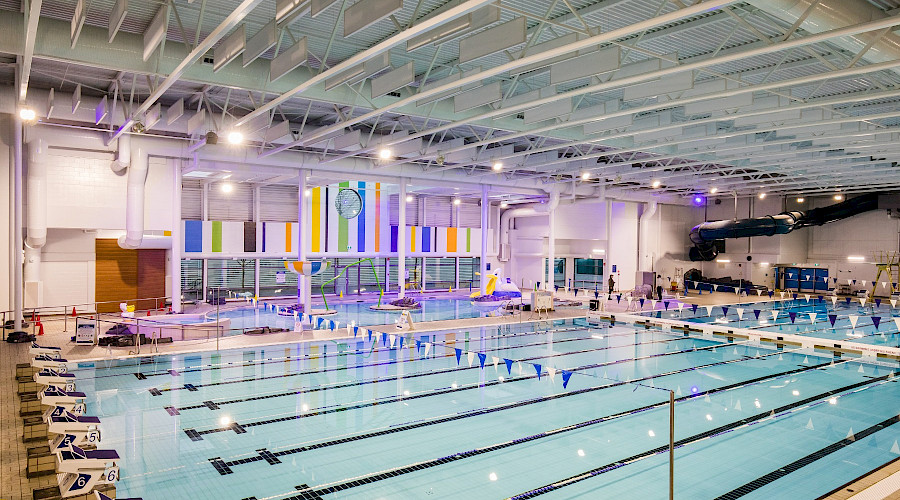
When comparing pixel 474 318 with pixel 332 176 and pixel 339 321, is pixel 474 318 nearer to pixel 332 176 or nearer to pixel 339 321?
pixel 339 321

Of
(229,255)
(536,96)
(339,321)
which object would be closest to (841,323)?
(536,96)

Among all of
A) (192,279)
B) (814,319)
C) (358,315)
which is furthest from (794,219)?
(192,279)

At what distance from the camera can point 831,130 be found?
11.4 metres

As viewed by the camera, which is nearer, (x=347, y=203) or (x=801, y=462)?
(x=801, y=462)

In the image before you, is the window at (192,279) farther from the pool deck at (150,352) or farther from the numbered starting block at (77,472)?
the numbered starting block at (77,472)

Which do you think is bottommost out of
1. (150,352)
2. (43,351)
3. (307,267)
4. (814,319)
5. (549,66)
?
(814,319)

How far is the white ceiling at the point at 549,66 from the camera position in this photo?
5949mm

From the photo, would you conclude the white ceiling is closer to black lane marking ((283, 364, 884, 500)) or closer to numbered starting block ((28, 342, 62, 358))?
numbered starting block ((28, 342, 62, 358))

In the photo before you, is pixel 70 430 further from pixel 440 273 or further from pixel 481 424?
pixel 440 273

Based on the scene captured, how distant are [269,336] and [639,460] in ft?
28.0

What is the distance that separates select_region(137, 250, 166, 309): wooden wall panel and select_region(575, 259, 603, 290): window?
1971cm

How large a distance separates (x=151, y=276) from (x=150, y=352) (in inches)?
333

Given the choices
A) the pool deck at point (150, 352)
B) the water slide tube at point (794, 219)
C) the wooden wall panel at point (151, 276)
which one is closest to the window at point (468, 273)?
the pool deck at point (150, 352)

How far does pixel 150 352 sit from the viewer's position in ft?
→ 32.9
